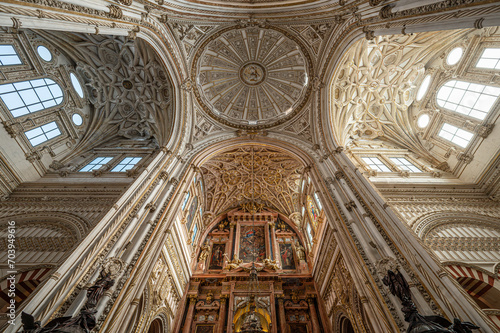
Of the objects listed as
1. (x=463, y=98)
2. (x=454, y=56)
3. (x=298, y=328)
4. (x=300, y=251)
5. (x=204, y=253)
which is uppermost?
(x=454, y=56)

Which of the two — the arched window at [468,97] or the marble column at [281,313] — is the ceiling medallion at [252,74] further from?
the marble column at [281,313]

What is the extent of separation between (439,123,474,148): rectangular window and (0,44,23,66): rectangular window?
72.7 feet

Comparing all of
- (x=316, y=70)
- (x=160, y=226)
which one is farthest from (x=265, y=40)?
(x=160, y=226)

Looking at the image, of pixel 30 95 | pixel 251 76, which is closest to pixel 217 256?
pixel 251 76

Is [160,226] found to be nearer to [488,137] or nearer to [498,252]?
[498,252]

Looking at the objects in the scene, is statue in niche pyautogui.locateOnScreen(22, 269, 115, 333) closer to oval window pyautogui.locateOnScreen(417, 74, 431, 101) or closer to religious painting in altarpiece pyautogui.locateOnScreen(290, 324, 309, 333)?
religious painting in altarpiece pyautogui.locateOnScreen(290, 324, 309, 333)


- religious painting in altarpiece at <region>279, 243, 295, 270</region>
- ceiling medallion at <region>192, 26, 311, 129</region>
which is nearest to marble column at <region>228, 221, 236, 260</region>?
religious painting in altarpiece at <region>279, 243, 295, 270</region>

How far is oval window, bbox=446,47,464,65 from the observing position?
35.8ft

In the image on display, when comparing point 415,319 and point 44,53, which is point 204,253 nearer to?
point 415,319

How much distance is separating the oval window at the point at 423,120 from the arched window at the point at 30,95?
22.0m

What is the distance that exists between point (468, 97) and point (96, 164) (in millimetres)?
20966

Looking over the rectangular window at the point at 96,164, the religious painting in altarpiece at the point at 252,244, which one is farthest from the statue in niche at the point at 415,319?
the rectangular window at the point at 96,164

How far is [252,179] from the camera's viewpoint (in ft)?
55.2

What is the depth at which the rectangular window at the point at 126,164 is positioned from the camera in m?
12.1
